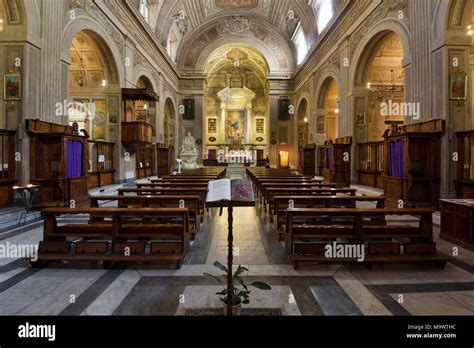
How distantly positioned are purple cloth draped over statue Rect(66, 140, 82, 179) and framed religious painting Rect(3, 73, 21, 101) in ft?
5.14

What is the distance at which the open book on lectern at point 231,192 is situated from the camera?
2.42 metres

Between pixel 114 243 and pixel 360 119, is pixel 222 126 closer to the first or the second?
pixel 360 119

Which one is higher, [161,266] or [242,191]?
[242,191]

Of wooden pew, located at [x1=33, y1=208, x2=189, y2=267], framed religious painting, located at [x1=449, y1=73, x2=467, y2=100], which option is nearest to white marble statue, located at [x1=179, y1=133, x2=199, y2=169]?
framed religious painting, located at [x1=449, y1=73, x2=467, y2=100]

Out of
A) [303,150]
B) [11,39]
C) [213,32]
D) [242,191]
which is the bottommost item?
[242,191]

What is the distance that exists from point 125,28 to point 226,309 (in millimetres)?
13345

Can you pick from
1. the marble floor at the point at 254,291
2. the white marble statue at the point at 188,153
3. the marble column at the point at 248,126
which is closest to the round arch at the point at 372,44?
the marble floor at the point at 254,291

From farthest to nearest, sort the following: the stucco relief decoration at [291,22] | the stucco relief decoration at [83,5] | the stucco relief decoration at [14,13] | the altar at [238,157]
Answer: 1. the altar at [238,157]
2. the stucco relief decoration at [291,22]
3. the stucco relief decoration at [83,5]
4. the stucco relief decoration at [14,13]

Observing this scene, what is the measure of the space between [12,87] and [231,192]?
24.3 ft

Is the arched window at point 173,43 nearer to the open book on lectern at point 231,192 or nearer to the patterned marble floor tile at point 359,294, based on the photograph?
the open book on lectern at point 231,192

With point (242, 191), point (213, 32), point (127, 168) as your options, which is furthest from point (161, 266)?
point (213, 32)

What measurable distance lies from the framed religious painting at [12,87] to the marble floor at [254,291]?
511 cm

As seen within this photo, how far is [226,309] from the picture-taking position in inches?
95.0
